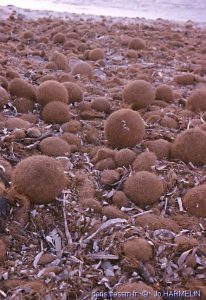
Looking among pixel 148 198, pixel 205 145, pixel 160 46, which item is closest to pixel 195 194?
pixel 148 198

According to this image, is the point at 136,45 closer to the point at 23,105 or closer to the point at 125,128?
the point at 23,105

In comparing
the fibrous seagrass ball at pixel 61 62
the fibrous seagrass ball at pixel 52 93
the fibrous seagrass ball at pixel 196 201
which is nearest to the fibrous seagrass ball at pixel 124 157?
the fibrous seagrass ball at pixel 196 201

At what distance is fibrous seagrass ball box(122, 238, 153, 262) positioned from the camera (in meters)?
1.67

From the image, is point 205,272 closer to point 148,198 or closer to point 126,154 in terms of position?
point 148,198

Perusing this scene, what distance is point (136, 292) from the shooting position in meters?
1.51

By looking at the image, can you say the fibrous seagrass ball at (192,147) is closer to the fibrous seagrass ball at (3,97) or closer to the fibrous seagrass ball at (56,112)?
the fibrous seagrass ball at (56,112)

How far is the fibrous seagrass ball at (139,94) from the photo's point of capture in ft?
9.88

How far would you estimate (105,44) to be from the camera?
596cm

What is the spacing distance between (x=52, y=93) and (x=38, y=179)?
1072 mm

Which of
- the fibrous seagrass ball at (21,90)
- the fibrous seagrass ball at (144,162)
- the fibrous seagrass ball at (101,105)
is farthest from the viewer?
the fibrous seagrass ball at (101,105)

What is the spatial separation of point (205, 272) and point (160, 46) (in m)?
4.57

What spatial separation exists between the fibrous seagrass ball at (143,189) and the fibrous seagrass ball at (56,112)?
0.87 meters

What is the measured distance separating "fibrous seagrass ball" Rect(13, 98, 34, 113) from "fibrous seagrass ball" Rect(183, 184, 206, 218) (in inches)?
51.1

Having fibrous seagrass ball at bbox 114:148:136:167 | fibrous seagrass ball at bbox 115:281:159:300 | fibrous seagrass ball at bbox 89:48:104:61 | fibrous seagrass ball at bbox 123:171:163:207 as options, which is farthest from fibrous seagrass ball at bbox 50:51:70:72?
fibrous seagrass ball at bbox 115:281:159:300
